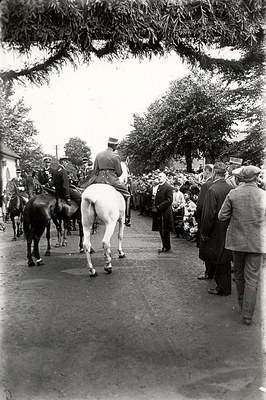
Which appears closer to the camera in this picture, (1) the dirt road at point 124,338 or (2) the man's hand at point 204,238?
(1) the dirt road at point 124,338

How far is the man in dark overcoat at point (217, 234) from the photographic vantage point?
6.76 meters

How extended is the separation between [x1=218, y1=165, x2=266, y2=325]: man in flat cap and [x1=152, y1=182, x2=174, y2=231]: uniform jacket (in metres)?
4.69

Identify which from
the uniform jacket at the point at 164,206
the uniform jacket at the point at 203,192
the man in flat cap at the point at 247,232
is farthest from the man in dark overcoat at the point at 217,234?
the uniform jacket at the point at 164,206

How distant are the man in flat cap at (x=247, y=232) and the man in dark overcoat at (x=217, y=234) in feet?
3.14

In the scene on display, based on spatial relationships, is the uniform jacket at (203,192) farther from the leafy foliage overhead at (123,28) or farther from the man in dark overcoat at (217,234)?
the leafy foliage overhead at (123,28)

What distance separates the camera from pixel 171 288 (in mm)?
7168

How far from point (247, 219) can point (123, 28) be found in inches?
119

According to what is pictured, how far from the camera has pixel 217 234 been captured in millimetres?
6949

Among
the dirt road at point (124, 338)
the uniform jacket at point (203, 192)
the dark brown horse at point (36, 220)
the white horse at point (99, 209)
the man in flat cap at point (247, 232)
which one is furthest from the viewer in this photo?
the dark brown horse at point (36, 220)

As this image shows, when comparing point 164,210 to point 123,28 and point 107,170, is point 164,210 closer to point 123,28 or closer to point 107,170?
point 107,170

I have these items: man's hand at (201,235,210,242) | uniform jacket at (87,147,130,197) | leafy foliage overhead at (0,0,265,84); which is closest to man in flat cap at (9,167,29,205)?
uniform jacket at (87,147,130,197)

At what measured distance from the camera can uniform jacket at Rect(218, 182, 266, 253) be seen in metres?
5.52

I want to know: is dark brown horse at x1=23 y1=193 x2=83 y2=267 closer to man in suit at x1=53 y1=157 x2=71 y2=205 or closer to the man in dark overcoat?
man in suit at x1=53 y1=157 x2=71 y2=205

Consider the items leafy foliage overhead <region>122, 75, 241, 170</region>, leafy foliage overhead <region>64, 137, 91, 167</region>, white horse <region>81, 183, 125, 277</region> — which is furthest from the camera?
leafy foliage overhead <region>122, 75, 241, 170</region>
